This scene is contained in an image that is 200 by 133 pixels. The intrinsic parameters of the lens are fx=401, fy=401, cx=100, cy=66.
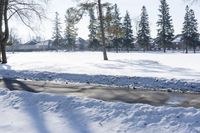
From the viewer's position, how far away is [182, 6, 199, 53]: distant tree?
253ft

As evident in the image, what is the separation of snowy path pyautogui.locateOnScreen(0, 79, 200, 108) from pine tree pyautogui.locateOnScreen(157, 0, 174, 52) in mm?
64067

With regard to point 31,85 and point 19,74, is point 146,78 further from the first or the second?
point 19,74

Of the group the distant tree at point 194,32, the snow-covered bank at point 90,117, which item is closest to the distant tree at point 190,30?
the distant tree at point 194,32

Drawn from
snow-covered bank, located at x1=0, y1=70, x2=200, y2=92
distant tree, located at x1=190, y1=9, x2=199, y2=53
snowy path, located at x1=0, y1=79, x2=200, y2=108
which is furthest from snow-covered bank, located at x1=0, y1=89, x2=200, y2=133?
distant tree, located at x1=190, y1=9, x2=199, y2=53

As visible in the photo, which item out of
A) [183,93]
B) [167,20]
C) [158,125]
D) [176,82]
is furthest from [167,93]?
[167,20]

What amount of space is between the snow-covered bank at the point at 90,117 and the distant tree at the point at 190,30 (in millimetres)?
68279

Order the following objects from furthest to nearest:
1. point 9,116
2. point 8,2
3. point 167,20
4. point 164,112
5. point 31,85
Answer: point 167,20 → point 8,2 → point 31,85 → point 9,116 → point 164,112

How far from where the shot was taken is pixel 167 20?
80.8m

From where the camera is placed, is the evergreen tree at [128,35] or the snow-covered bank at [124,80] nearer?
the snow-covered bank at [124,80]

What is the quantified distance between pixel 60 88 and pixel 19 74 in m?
Result: 7.19

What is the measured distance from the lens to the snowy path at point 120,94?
11969 mm

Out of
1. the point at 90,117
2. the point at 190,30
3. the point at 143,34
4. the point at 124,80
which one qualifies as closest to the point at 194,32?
the point at 190,30

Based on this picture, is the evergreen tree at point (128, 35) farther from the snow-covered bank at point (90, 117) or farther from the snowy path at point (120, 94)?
the snow-covered bank at point (90, 117)

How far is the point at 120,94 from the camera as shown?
1356 centimetres
